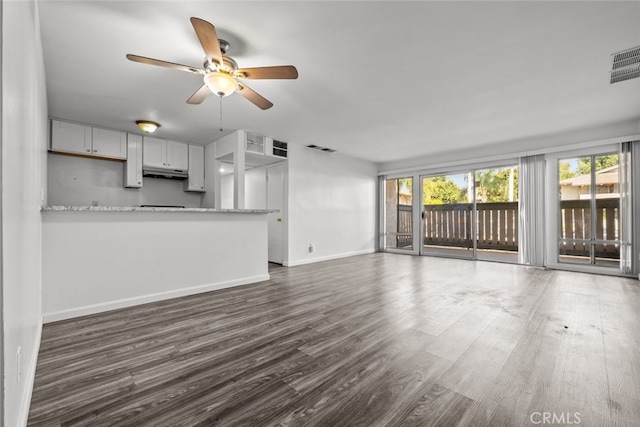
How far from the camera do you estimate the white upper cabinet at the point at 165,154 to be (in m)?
5.05

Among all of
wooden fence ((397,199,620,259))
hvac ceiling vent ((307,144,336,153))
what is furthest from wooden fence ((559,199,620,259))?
hvac ceiling vent ((307,144,336,153))

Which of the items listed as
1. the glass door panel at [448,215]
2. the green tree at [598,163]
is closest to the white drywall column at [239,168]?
the glass door panel at [448,215]

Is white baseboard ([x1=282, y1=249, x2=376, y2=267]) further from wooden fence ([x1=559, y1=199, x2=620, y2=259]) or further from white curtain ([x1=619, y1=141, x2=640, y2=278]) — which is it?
white curtain ([x1=619, y1=141, x2=640, y2=278])

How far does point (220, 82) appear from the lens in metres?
2.39

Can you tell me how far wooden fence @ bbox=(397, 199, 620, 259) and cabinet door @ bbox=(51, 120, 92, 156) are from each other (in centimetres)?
685

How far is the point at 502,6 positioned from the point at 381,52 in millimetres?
926

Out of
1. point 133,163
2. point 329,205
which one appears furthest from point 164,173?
point 329,205

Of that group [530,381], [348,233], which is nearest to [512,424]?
[530,381]

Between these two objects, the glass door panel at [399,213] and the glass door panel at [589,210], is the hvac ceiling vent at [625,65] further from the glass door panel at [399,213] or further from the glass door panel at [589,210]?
the glass door panel at [399,213]

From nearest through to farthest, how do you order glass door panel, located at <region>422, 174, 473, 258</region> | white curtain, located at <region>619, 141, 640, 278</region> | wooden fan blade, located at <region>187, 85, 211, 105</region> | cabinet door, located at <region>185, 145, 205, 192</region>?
1. wooden fan blade, located at <region>187, 85, 211, 105</region>
2. white curtain, located at <region>619, 141, 640, 278</region>
3. cabinet door, located at <region>185, 145, 205, 192</region>
4. glass door panel, located at <region>422, 174, 473, 258</region>

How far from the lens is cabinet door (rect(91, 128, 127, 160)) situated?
4508mm

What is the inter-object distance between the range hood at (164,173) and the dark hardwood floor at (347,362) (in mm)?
3182

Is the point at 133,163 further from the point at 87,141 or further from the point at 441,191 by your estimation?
the point at 441,191

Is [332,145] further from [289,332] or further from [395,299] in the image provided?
[289,332]
